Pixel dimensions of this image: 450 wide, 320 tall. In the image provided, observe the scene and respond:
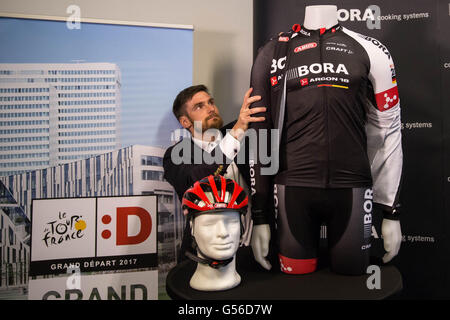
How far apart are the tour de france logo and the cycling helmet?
933mm

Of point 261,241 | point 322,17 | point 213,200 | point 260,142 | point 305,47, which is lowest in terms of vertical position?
point 261,241

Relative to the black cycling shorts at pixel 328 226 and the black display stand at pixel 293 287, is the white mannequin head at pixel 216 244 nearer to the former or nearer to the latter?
the black display stand at pixel 293 287

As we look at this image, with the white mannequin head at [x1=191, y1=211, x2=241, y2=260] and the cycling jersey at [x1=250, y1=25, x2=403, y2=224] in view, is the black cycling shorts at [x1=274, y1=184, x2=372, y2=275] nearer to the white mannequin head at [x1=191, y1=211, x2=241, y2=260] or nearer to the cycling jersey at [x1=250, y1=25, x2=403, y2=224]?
the cycling jersey at [x1=250, y1=25, x2=403, y2=224]

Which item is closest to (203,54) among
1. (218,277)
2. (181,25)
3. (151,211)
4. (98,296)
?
(181,25)

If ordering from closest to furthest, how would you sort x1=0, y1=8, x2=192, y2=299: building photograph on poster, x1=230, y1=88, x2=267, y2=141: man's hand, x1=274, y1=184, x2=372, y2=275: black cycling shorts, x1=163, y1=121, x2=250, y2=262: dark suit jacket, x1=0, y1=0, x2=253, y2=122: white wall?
x1=274, y1=184, x2=372, y2=275: black cycling shorts → x1=230, y1=88, x2=267, y2=141: man's hand → x1=163, y1=121, x2=250, y2=262: dark suit jacket → x1=0, y1=8, x2=192, y2=299: building photograph on poster → x1=0, y1=0, x2=253, y2=122: white wall

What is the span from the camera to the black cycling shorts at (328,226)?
126cm

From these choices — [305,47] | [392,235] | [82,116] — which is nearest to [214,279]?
[392,235]

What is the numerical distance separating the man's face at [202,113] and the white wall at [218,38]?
31 cm

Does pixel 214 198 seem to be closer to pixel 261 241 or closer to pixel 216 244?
pixel 216 244

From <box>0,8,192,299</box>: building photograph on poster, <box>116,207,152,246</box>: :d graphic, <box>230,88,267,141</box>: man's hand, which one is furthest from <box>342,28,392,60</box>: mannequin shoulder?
<box>116,207,152,246</box>: :d graphic

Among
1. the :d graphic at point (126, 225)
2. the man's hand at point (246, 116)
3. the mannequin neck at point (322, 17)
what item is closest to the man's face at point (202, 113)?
the man's hand at point (246, 116)

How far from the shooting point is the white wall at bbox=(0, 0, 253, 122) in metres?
2.12

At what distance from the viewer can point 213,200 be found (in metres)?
1.22

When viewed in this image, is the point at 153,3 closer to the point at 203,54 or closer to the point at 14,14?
the point at 203,54
